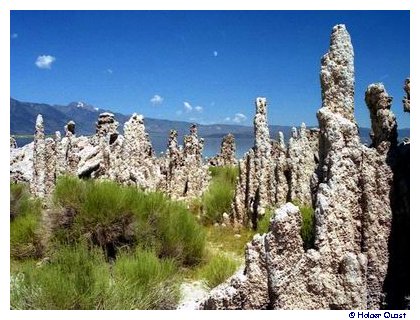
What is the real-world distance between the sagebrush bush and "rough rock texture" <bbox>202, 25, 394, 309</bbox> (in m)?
2.78

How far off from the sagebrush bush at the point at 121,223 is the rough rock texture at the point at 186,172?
5.24 meters

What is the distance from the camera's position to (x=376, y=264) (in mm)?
4293

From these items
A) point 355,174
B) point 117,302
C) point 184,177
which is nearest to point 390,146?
point 355,174

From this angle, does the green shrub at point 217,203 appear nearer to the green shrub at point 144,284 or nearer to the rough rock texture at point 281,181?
the rough rock texture at point 281,181

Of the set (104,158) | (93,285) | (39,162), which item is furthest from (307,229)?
(39,162)

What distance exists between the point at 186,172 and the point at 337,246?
9166 millimetres

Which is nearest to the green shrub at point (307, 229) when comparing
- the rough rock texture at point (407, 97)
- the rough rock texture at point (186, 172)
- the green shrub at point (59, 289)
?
the rough rock texture at point (407, 97)

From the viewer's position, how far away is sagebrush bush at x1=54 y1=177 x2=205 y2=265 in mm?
7105

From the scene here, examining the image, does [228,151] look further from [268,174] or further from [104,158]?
[268,174]

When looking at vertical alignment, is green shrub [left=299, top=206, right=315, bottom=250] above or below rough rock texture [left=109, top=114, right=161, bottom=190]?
below

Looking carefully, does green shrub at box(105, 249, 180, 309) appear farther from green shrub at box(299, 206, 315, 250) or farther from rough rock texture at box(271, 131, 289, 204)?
rough rock texture at box(271, 131, 289, 204)

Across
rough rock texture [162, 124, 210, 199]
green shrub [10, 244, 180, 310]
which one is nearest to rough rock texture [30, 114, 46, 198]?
rough rock texture [162, 124, 210, 199]

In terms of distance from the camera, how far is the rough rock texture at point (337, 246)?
428cm

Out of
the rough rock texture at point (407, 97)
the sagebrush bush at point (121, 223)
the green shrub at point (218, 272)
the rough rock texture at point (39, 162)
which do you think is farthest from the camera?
the rough rock texture at point (39, 162)
